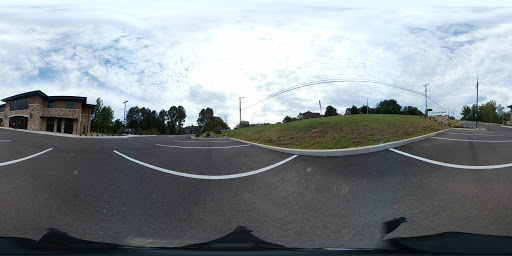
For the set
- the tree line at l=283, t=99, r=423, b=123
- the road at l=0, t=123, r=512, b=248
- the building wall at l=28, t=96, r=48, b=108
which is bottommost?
the road at l=0, t=123, r=512, b=248

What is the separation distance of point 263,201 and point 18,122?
63.6 feet

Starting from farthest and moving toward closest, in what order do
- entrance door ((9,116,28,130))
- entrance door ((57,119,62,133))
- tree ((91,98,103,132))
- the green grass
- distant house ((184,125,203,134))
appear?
distant house ((184,125,203,134)) → tree ((91,98,103,132)) → entrance door ((57,119,62,133)) → entrance door ((9,116,28,130)) → the green grass

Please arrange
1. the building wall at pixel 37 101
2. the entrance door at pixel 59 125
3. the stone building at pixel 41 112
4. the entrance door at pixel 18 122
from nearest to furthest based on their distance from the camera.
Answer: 1. the building wall at pixel 37 101
2. the stone building at pixel 41 112
3. the entrance door at pixel 18 122
4. the entrance door at pixel 59 125

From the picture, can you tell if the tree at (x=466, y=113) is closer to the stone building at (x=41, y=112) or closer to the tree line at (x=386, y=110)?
the tree line at (x=386, y=110)

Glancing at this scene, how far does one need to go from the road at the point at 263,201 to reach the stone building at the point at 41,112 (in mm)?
7271

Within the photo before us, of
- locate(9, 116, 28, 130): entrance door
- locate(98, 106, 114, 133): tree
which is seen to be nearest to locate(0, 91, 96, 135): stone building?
locate(9, 116, 28, 130): entrance door

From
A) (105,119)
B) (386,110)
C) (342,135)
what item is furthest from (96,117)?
(386,110)

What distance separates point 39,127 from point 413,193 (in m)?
21.1

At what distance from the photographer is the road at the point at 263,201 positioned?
2.73 meters

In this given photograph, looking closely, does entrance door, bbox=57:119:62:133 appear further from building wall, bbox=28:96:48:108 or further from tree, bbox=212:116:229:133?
tree, bbox=212:116:229:133

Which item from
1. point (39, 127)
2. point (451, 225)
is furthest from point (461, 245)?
point (39, 127)

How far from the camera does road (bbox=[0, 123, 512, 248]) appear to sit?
2730 millimetres

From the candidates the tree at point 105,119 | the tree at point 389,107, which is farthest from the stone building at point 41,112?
the tree at point 389,107

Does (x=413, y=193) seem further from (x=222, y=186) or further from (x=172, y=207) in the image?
(x=172, y=207)
